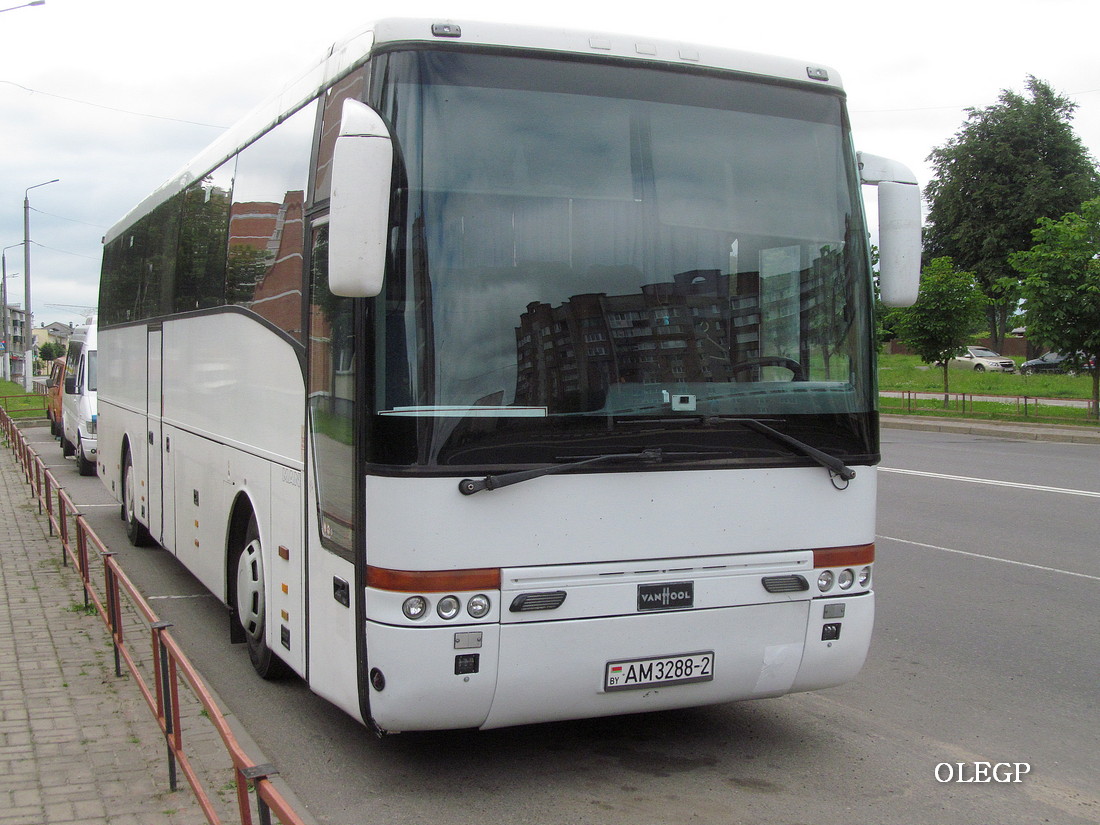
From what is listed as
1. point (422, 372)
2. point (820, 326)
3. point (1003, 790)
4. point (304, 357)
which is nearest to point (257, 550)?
point (304, 357)

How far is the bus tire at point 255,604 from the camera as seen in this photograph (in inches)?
256

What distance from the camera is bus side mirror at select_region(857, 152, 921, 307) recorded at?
215 inches

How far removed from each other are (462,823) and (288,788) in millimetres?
921

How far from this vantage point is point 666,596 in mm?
4855

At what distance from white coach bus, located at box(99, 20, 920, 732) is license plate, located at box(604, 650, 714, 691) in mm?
11

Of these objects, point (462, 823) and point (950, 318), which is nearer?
point (462, 823)

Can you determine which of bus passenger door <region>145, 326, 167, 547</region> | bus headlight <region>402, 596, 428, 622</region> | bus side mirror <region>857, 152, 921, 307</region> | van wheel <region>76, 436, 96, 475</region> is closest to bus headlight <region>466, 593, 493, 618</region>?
bus headlight <region>402, 596, 428, 622</region>

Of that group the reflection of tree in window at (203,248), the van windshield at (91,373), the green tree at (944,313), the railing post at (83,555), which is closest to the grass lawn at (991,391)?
the green tree at (944,313)

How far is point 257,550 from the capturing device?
657 cm

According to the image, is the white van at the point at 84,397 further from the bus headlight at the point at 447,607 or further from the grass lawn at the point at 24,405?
the bus headlight at the point at 447,607

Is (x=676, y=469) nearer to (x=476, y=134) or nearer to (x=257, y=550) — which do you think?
(x=476, y=134)

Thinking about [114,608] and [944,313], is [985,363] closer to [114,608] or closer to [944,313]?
[944,313]

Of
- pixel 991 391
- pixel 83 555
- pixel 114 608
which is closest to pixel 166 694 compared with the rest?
pixel 114 608

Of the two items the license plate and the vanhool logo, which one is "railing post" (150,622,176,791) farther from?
the vanhool logo
